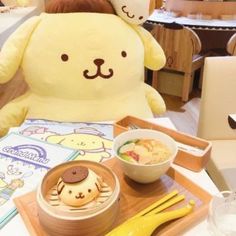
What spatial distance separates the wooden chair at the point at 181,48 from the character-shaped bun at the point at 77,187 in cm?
243

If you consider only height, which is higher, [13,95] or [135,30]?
[135,30]

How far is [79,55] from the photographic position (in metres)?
1.12

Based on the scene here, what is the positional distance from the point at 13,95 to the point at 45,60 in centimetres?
189

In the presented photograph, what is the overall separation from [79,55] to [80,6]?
0.20 metres

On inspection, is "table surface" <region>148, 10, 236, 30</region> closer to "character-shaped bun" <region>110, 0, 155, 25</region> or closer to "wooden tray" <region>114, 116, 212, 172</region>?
"character-shaped bun" <region>110, 0, 155, 25</region>

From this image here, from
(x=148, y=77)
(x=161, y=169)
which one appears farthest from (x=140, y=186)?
(x=148, y=77)

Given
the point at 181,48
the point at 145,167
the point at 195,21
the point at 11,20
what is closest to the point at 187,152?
the point at 145,167

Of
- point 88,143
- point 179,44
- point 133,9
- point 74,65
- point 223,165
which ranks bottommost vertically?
point 223,165

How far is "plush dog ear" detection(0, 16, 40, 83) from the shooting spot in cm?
113

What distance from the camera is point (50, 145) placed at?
0.87m

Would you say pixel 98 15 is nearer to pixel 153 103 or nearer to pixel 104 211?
pixel 153 103

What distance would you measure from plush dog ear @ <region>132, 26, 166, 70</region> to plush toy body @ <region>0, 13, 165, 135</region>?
0.06 meters

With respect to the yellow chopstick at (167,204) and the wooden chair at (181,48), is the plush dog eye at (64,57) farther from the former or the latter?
the wooden chair at (181,48)

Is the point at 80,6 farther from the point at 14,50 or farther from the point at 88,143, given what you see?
the point at 88,143
